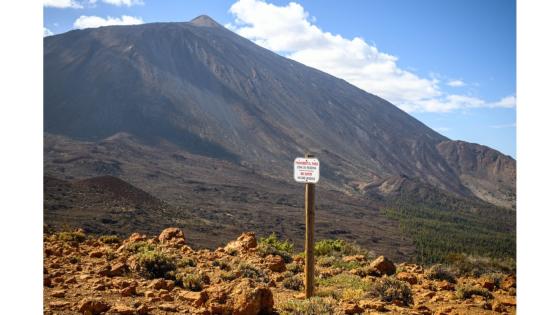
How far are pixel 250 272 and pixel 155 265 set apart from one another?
1.78 meters

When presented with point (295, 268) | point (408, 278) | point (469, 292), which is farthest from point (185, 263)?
point (469, 292)

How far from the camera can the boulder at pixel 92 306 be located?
528 cm

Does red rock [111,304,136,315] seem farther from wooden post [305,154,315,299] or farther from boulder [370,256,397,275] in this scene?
boulder [370,256,397,275]

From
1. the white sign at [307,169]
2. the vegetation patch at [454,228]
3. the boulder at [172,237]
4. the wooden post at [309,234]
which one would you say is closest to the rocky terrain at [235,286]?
the wooden post at [309,234]

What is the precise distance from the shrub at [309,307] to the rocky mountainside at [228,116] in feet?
168

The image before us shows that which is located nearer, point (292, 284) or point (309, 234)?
point (309, 234)

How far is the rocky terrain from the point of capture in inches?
221

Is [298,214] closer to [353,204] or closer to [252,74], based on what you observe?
[353,204]

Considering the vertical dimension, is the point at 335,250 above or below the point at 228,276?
below

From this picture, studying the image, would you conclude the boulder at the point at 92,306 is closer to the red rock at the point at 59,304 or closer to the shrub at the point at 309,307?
the red rock at the point at 59,304

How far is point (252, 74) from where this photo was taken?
468 feet

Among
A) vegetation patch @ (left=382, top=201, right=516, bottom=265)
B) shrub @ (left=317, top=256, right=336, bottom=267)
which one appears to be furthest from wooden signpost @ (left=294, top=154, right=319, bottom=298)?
vegetation patch @ (left=382, top=201, right=516, bottom=265)

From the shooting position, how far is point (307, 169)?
19.7 ft

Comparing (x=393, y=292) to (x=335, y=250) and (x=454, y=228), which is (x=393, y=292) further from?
(x=454, y=228)
